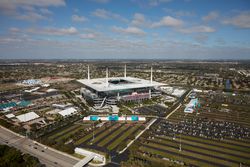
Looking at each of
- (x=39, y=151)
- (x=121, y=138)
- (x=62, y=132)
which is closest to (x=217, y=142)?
(x=121, y=138)

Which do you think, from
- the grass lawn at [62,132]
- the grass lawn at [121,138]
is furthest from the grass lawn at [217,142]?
the grass lawn at [62,132]

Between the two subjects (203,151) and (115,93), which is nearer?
(203,151)

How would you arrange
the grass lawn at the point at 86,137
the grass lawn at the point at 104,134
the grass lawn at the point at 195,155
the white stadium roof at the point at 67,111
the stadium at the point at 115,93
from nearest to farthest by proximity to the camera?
the grass lawn at the point at 195,155 → the grass lawn at the point at 86,137 → the grass lawn at the point at 104,134 → the white stadium roof at the point at 67,111 → the stadium at the point at 115,93

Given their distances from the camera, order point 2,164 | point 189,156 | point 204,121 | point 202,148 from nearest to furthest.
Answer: point 2,164, point 189,156, point 202,148, point 204,121

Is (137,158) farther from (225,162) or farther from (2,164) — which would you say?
(2,164)

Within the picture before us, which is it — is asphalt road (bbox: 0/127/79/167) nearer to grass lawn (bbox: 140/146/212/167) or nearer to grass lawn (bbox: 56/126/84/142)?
grass lawn (bbox: 56/126/84/142)

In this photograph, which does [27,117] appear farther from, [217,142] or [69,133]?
[217,142]

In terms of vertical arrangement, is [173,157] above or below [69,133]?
below

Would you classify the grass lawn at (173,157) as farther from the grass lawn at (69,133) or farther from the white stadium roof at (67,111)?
the white stadium roof at (67,111)

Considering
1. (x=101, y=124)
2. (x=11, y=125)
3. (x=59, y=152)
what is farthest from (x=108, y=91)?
(x=59, y=152)
